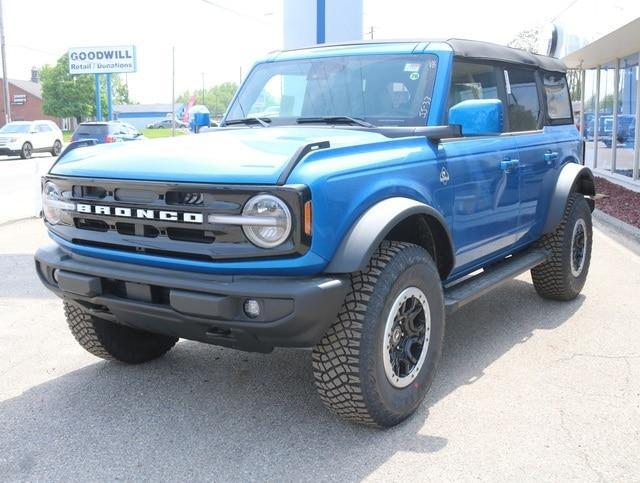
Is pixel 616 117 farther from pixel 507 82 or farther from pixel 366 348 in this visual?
pixel 366 348

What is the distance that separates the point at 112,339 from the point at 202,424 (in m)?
0.96

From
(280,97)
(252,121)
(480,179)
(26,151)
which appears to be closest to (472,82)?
(480,179)

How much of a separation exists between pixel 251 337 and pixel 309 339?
254mm

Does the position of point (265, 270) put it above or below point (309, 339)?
above

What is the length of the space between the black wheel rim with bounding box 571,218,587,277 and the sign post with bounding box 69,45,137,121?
37331 mm

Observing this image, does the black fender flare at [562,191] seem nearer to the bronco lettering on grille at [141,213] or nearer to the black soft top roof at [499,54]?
the black soft top roof at [499,54]

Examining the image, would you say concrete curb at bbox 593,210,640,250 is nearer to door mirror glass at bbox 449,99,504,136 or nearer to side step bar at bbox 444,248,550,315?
side step bar at bbox 444,248,550,315

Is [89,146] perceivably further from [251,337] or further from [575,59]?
[575,59]

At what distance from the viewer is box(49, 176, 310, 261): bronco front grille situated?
9.78ft

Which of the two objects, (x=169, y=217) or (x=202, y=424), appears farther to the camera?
(x=202, y=424)

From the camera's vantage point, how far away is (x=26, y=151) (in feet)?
100

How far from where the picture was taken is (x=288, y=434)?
3.49 metres

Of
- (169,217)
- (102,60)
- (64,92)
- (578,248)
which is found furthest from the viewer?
(64,92)

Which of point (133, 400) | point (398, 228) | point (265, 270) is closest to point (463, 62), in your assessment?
point (398, 228)
